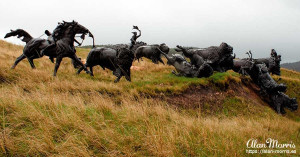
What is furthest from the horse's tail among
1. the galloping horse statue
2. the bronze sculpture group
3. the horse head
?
the horse head

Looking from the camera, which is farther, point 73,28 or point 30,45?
point 30,45

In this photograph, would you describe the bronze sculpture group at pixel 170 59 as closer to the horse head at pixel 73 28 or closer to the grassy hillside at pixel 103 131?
the horse head at pixel 73 28

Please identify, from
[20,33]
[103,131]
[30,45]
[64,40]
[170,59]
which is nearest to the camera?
[103,131]

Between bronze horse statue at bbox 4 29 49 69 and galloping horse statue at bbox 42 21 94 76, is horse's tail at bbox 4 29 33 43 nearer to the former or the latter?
bronze horse statue at bbox 4 29 49 69

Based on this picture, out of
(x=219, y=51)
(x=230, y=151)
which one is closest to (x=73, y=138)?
(x=230, y=151)

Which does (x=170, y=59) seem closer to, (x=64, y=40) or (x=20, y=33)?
(x=64, y=40)

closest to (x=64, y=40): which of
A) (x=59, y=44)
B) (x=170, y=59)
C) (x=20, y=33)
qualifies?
(x=59, y=44)

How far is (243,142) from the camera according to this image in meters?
3.19

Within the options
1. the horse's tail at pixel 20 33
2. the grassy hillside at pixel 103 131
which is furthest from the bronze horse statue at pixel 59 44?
the grassy hillside at pixel 103 131

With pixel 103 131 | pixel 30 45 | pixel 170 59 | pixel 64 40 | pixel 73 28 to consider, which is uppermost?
pixel 73 28

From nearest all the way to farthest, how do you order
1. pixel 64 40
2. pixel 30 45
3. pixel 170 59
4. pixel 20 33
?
pixel 64 40 → pixel 30 45 → pixel 20 33 → pixel 170 59

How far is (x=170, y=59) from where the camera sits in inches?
474

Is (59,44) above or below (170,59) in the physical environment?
above

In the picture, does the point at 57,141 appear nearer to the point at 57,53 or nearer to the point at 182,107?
the point at 182,107
